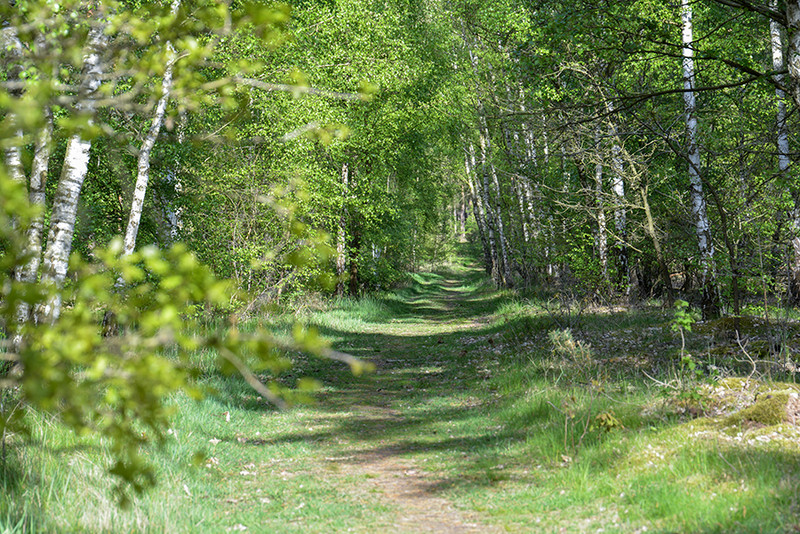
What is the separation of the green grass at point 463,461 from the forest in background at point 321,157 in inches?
26.3

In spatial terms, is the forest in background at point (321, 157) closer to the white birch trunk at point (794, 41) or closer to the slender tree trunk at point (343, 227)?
the white birch trunk at point (794, 41)

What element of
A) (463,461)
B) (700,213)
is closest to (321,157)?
(700,213)

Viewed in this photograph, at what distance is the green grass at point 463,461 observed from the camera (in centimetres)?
492

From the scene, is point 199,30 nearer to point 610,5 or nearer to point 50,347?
point 50,347

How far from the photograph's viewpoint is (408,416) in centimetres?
941

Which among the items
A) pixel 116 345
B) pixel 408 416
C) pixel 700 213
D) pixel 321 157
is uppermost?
pixel 321 157

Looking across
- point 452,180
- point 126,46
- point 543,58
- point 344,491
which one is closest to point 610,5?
point 543,58

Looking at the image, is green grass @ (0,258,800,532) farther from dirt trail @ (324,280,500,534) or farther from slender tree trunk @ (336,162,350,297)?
slender tree trunk @ (336,162,350,297)

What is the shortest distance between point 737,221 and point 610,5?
599cm

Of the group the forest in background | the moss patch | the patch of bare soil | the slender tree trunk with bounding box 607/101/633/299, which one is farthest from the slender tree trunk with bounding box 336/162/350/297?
the moss patch

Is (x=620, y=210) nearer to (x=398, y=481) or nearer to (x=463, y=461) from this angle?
(x=463, y=461)

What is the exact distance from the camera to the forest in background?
2.40 metres

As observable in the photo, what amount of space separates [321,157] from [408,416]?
14101 millimetres

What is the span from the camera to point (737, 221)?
13.5m
